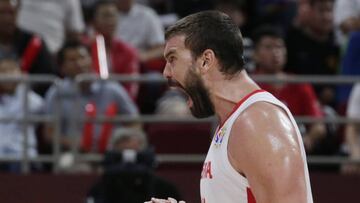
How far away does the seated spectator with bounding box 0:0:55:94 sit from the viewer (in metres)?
10.5

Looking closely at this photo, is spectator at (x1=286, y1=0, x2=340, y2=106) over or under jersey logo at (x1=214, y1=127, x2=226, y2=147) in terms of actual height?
under

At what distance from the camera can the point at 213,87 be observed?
4.64 meters

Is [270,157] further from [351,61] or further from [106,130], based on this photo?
[351,61]

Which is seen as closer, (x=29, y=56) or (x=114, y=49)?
(x=29, y=56)

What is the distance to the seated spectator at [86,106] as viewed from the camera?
9.50 meters

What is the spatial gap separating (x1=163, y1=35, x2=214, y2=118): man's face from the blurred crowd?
13.3 ft

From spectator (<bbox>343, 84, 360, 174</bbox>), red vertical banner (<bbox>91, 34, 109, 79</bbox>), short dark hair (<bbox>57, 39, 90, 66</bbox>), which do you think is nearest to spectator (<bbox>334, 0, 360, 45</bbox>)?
spectator (<bbox>343, 84, 360, 174</bbox>)

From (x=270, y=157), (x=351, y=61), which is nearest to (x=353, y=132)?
(x=351, y=61)

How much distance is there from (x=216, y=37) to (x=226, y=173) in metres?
0.59

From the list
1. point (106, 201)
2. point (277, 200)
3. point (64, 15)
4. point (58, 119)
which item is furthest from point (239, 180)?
point (64, 15)

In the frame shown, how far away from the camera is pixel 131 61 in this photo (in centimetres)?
1084

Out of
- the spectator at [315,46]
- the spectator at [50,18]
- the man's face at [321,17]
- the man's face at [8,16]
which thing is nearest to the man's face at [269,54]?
the spectator at [315,46]

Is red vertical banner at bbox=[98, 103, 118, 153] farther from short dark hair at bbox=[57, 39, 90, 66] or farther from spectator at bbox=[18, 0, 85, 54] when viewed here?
spectator at bbox=[18, 0, 85, 54]

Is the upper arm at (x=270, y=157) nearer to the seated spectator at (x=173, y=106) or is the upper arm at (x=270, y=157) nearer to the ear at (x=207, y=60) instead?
the ear at (x=207, y=60)
